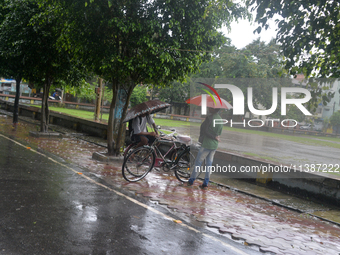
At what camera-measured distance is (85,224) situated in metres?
4.80

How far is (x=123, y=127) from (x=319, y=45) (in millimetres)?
7336

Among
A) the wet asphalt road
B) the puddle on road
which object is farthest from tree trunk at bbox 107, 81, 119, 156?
the wet asphalt road

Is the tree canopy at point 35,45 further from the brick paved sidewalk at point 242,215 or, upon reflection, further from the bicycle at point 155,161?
the bicycle at point 155,161

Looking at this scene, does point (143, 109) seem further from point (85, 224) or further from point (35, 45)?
point (35, 45)

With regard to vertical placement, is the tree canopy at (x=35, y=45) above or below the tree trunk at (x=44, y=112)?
above

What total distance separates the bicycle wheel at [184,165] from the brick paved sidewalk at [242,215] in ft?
0.67

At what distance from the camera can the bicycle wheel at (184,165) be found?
28.4 ft

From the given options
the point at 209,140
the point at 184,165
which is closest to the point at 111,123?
the point at 184,165

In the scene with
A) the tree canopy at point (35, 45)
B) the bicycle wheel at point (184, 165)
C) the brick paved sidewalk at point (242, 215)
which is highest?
the tree canopy at point (35, 45)

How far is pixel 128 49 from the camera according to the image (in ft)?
34.9

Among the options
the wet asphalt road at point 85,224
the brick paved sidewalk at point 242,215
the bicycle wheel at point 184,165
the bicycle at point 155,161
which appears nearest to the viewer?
the wet asphalt road at point 85,224

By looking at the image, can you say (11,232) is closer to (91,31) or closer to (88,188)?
(88,188)

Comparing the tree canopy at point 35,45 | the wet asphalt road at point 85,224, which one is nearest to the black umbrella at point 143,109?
the wet asphalt road at point 85,224

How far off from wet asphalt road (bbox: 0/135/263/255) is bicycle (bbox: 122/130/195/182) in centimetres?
91
